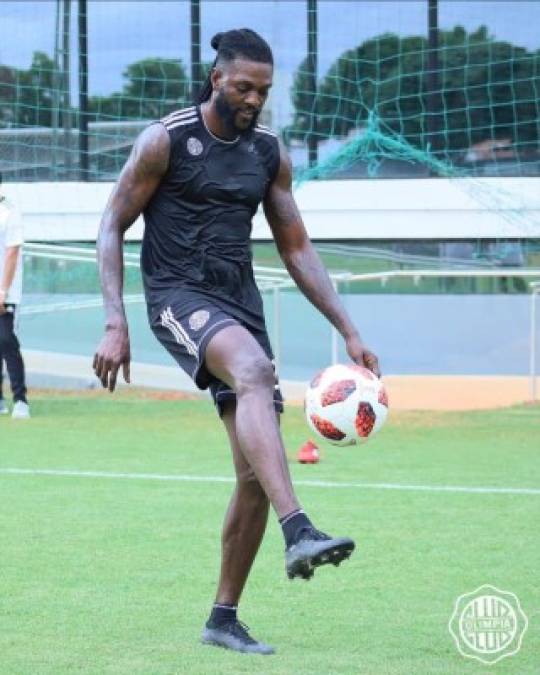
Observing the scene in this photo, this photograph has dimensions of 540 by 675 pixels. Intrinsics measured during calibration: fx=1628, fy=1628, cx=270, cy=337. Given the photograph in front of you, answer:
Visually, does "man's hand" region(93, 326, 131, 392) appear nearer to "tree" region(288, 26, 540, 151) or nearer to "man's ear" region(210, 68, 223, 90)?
"man's ear" region(210, 68, 223, 90)

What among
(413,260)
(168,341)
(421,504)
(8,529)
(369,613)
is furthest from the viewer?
(413,260)

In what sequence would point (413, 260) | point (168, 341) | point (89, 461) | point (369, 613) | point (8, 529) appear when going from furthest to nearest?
point (413, 260)
point (89, 461)
point (8, 529)
point (369, 613)
point (168, 341)

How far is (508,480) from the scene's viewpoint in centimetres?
1041

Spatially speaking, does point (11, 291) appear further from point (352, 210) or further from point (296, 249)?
point (296, 249)

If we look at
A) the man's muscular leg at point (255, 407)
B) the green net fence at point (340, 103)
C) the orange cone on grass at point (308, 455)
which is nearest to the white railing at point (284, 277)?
the green net fence at point (340, 103)

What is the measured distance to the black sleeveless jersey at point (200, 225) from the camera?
19.6 feet

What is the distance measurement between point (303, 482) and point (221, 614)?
4.35 m

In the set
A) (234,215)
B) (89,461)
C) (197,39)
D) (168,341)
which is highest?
(197,39)

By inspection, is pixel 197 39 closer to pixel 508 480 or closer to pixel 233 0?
pixel 233 0

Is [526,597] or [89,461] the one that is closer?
[526,597]

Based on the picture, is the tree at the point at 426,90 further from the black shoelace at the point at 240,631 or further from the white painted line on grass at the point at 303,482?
the black shoelace at the point at 240,631

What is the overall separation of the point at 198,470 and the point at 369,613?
461 cm

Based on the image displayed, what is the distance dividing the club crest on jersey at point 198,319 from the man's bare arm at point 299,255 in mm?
647

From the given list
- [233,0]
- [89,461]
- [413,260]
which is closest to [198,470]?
[89,461]
